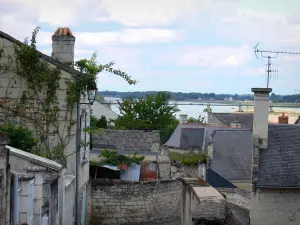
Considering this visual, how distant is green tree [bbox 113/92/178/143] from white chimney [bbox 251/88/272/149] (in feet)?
127

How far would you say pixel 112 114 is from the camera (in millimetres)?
70438

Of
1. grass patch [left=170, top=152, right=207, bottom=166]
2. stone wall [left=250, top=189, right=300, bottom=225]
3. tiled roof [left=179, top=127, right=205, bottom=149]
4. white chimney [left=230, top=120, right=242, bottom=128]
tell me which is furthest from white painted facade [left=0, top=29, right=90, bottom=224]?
white chimney [left=230, top=120, right=242, bottom=128]

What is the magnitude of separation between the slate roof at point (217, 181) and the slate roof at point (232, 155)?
913 millimetres

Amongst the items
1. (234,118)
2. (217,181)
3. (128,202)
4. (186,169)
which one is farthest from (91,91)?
(234,118)

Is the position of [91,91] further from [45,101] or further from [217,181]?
[217,181]

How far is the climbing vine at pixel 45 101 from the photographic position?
59.0 feet

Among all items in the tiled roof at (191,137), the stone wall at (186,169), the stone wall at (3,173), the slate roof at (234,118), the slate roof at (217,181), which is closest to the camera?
the stone wall at (3,173)

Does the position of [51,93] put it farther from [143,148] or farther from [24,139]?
[143,148]

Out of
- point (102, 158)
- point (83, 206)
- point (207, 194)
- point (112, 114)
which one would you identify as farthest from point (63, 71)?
point (112, 114)

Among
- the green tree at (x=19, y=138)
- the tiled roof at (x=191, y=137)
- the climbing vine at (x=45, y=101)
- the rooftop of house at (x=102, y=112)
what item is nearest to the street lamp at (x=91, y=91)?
the climbing vine at (x=45, y=101)

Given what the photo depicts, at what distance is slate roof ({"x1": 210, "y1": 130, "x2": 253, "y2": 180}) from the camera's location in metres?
26.3

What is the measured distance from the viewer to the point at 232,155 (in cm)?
2781

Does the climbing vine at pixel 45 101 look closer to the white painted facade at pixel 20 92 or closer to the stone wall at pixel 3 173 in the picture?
the white painted facade at pixel 20 92

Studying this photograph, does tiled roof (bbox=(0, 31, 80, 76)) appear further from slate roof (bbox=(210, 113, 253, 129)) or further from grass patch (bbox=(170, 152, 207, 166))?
slate roof (bbox=(210, 113, 253, 129))
